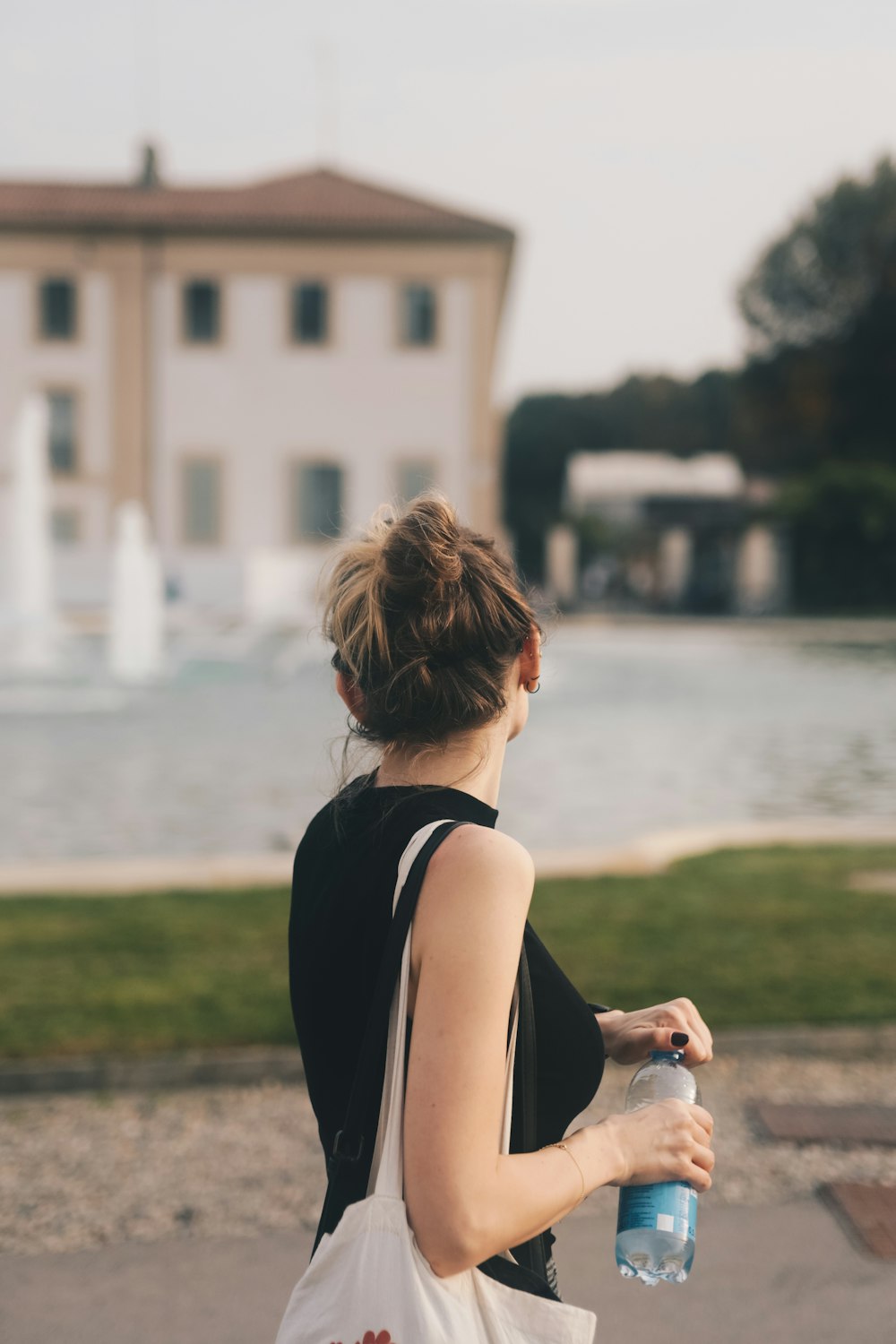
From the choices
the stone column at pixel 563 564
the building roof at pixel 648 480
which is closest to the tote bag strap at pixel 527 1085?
the stone column at pixel 563 564

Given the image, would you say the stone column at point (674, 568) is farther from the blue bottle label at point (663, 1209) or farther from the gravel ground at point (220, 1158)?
the blue bottle label at point (663, 1209)

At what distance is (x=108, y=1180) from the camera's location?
4.07 meters

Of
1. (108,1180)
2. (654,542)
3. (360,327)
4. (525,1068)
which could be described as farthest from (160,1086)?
(654,542)

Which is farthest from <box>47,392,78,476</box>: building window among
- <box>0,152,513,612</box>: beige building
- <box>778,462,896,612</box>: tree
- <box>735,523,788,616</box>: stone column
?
<box>778,462,896,612</box>: tree

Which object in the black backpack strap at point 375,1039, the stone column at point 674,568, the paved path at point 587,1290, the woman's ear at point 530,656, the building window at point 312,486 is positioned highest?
the woman's ear at point 530,656

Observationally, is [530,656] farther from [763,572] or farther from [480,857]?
[763,572]

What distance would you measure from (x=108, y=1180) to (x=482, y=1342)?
108 inches

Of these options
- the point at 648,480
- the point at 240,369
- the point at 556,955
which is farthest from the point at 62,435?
the point at 556,955

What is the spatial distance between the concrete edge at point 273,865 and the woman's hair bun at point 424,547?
539cm

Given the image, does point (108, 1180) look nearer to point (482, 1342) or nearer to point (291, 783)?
point (482, 1342)

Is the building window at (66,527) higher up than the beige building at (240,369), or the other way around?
the beige building at (240,369)

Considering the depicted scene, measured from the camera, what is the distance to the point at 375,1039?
1.60m

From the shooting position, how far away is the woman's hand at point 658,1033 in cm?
193

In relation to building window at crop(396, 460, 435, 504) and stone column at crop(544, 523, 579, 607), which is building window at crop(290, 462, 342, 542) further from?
stone column at crop(544, 523, 579, 607)
